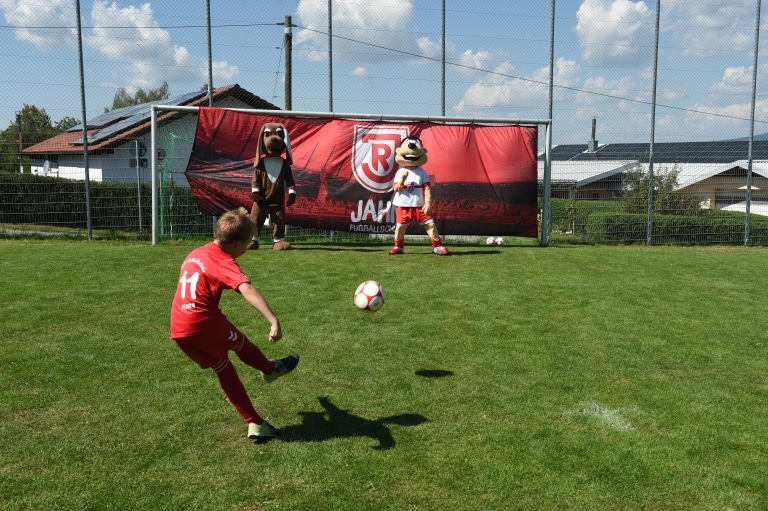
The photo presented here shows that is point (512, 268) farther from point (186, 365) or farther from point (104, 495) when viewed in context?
point (104, 495)

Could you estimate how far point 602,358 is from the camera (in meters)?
→ 6.02

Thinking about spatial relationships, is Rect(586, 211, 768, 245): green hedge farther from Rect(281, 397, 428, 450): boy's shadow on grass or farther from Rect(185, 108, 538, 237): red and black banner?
Rect(281, 397, 428, 450): boy's shadow on grass

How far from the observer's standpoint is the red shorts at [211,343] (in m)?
4.14

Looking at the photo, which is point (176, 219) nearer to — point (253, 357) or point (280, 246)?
point (280, 246)

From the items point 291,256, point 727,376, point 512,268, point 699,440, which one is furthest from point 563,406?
point 291,256

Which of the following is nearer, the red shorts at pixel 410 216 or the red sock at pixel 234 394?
the red sock at pixel 234 394

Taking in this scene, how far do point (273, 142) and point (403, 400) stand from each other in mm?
7528

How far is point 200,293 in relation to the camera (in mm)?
4109

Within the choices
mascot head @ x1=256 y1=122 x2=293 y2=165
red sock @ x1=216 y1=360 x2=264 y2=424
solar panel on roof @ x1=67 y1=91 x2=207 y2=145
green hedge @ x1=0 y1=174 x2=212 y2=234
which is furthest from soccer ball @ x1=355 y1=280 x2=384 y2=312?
solar panel on roof @ x1=67 y1=91 x2=207 y2=145

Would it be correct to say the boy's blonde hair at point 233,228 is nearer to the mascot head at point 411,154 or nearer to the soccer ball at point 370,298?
the soccer ball at point 370,298

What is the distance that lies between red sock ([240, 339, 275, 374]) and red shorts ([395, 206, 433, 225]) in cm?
748

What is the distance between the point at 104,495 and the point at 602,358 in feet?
14.2

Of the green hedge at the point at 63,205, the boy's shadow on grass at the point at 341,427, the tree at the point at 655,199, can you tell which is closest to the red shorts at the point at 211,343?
the boy's shadow on grass at the point at 341,427

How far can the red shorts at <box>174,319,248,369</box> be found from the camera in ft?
13.6
